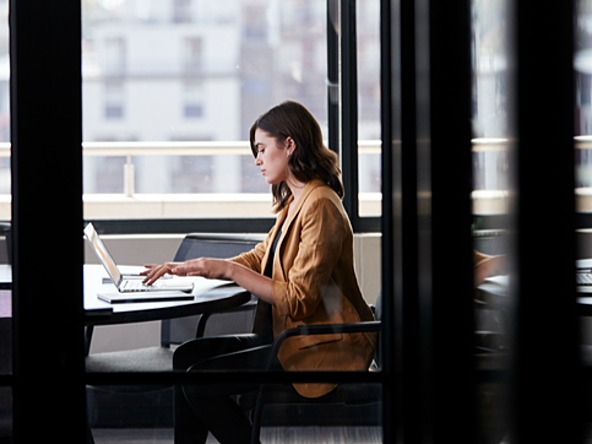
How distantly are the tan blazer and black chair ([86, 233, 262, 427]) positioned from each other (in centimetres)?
5

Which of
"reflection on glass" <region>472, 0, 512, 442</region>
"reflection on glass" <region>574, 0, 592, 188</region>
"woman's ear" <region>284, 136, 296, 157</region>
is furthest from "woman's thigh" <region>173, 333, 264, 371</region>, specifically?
"reflection on glass" <region>574, 0, 592, 188</region>

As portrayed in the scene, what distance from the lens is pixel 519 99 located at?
701 mm

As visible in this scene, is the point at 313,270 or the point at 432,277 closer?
the point at 432,277

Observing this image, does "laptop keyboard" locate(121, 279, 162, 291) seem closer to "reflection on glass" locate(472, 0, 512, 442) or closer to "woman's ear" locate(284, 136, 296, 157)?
"woman's ear" locate(284, 136, 296, 157)

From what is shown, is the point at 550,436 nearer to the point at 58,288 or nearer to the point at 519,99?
the point at 519,99

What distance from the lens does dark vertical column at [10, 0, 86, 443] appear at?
63.4 inches

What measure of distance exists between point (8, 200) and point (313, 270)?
572 millimetres

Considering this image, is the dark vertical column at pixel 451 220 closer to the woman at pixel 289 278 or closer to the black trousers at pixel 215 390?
the woman at pixel 289 278

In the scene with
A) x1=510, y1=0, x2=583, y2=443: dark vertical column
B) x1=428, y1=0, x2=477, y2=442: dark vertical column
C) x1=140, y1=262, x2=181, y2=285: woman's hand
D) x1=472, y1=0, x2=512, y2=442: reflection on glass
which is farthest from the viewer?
x1=140, y1=262, x2=181, y2=285: woman's hand

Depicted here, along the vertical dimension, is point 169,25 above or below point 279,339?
above

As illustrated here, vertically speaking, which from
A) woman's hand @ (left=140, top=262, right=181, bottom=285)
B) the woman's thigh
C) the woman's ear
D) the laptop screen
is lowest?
the woman's thigh

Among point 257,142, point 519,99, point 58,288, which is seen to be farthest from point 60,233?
point 519,99

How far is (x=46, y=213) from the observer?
163 cm

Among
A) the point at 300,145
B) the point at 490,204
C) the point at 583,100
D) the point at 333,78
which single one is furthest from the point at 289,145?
the point at 583,100
